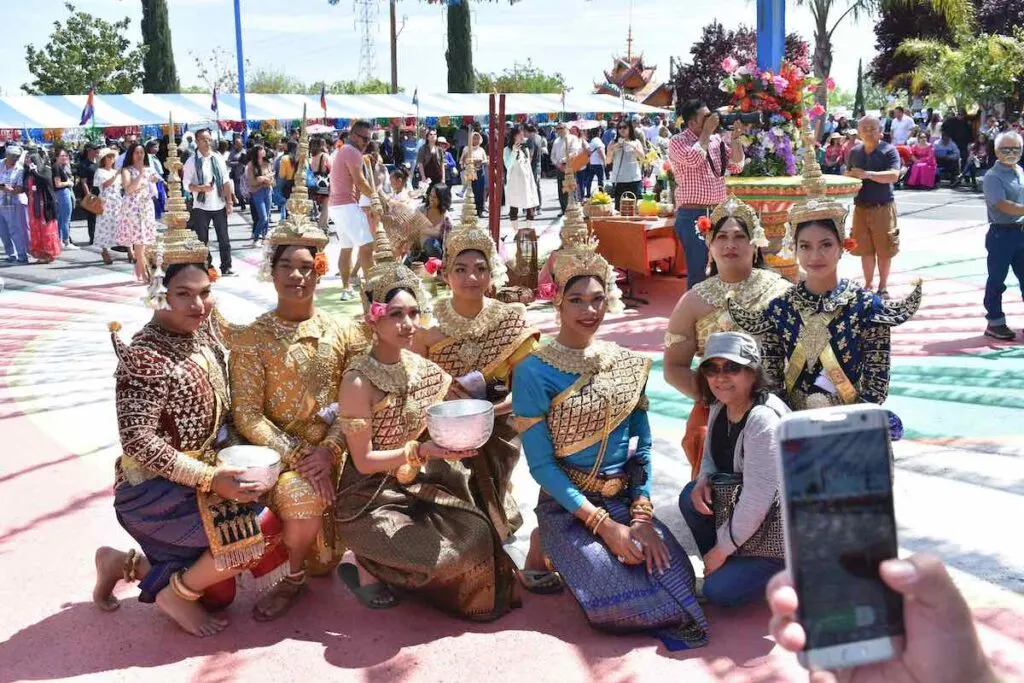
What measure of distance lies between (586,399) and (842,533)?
210 cm

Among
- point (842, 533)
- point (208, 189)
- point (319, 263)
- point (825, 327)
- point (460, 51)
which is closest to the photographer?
point (842, 533)

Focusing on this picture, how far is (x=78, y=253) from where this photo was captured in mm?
14758

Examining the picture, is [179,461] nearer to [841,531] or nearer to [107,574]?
[107,574]

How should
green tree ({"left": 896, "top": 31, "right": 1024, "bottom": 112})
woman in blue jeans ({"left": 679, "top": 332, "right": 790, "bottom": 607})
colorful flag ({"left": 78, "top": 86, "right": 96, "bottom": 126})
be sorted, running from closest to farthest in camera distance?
woman in blue jeans ({"left": 679, "top": 332, "right": 790, "bottom": 607}) < colorful flag ({"left": 78, "top": 86, "right": 96, "bottom": 126}) < green tree ({"left": 896, "top": 31, "right": 1024, "bottom": 112})

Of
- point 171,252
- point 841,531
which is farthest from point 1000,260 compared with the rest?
point 841,531

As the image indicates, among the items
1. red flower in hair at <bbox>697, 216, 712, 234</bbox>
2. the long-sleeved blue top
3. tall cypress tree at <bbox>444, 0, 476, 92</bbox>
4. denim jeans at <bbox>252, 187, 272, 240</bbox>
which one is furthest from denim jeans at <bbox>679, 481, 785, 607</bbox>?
tall cypress tree at <bbox>444, 0, 476, 92</bbox>

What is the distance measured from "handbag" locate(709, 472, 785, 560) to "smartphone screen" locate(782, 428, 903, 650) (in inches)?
74.4

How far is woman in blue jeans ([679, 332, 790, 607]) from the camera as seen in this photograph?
3422 mm

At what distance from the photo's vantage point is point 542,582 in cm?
394

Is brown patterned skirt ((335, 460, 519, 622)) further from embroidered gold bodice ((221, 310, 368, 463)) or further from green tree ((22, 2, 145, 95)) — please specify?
green tree ((22, 2, 145, 95))

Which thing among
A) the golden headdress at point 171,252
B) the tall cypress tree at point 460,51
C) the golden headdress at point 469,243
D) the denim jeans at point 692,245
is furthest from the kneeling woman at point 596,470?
the tall cypress tree at point 460,51

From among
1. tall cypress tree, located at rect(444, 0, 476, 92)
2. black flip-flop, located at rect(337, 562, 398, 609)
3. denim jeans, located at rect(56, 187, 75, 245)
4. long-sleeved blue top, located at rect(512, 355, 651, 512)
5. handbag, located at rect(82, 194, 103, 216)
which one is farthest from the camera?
tall cypress tree, located at rect(444, 0, 476, 92)

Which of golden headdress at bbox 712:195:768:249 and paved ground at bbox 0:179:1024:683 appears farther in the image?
golden headdress at bbox 712:195:768:249

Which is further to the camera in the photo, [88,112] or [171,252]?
[88,112]
